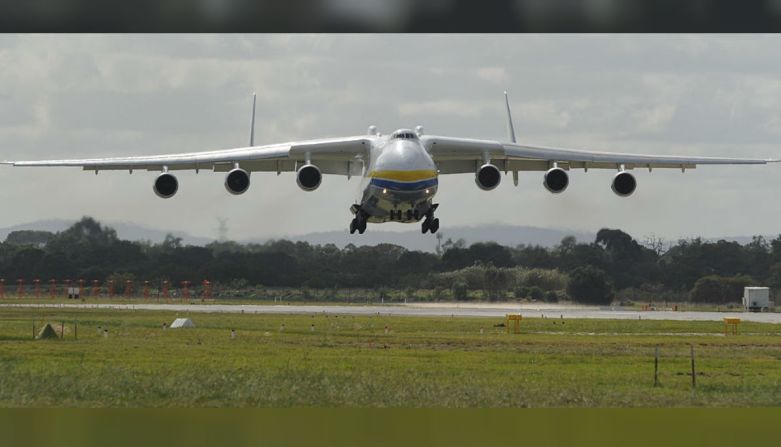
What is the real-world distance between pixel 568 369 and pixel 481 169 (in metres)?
13.5

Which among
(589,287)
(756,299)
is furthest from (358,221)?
(756,299)

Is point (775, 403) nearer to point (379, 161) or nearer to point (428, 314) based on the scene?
point (379, 161)

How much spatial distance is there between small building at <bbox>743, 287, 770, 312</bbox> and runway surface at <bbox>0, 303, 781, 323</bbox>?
612 centimetres

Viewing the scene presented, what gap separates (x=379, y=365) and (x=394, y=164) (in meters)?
11.0

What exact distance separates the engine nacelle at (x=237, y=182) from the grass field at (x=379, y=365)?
3.97 m

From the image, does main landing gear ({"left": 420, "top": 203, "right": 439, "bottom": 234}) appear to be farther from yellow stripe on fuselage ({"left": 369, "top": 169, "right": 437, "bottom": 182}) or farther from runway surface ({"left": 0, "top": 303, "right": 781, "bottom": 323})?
runway surface ({"left": 0, "top": 303, "right": 781, "bottom": 323})

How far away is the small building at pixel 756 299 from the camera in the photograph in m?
57.3

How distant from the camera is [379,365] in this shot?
21.0 metres

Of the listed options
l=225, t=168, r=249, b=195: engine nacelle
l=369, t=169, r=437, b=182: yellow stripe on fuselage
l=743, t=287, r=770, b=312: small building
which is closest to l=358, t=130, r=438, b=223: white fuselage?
l=369, t=169, r=437, b=182: yellow stripe on fuselage

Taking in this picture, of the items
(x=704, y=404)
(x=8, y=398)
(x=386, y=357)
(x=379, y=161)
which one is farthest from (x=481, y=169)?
(x=8, y=398)

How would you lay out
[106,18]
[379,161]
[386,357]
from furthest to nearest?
[379,161]
[386,357]
[106,18]

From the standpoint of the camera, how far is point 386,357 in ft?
76.9

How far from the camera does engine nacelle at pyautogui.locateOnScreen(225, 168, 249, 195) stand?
32.1 m

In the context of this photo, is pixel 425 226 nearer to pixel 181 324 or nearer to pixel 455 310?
pixel 181 324
